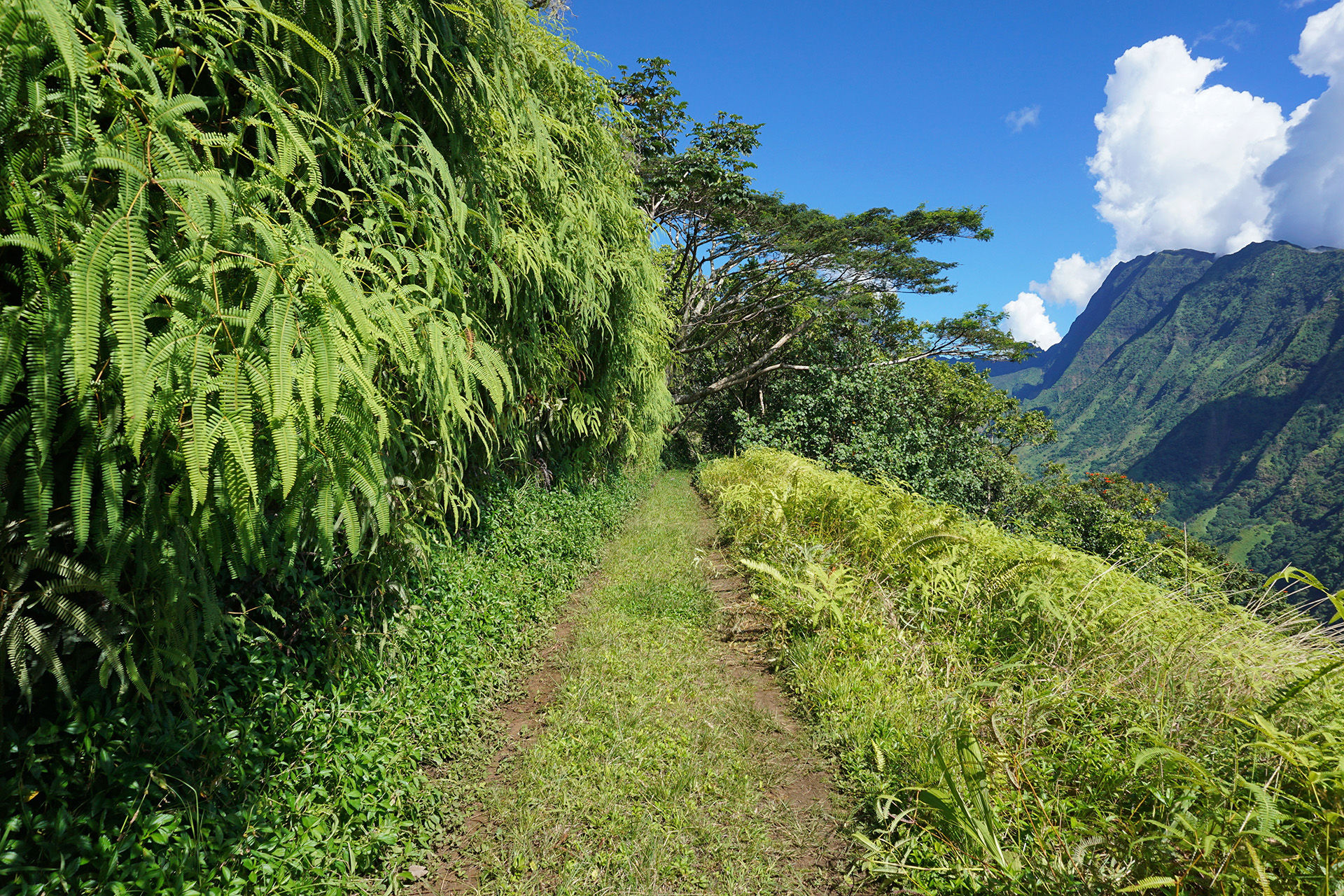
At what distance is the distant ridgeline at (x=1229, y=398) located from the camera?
6694 centimetres

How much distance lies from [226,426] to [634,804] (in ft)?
7.65

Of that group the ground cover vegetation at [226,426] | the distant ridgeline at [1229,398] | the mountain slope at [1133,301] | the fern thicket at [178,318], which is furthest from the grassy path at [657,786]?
the mountain slope at [1133,301]

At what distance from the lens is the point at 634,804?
8.74ft

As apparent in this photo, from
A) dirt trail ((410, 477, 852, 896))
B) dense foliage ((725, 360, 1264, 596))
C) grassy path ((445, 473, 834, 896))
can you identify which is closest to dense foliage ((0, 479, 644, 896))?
dirt trail ((410, 477, 852, 896))

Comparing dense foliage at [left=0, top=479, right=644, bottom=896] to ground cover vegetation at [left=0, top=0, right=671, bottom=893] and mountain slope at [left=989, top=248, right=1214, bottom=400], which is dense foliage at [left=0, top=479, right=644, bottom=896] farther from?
mountain slope at [left=989, top=248, right=1214, bottom=400]

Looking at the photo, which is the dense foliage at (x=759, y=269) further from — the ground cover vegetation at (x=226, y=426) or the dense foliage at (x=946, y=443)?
the ground cover vegetation at (x=226, y=426)

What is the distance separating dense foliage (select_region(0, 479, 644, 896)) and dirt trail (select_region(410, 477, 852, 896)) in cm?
20

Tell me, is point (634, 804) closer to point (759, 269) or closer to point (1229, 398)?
point (759, 269)

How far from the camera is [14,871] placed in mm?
1380

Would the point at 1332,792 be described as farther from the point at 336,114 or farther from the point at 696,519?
the point at 696,519

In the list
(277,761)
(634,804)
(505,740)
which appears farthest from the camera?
(505,740)

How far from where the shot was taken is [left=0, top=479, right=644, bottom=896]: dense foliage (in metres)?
1.52

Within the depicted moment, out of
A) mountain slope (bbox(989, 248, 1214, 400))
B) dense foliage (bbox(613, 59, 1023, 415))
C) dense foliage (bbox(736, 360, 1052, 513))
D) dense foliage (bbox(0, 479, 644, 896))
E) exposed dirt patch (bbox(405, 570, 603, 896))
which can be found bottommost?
exposed dirt patch (bbox(405, 570, 603, 896))

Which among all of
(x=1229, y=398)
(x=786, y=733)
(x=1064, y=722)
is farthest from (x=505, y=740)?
(x=1229, y=398)
